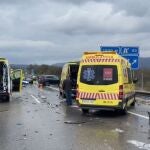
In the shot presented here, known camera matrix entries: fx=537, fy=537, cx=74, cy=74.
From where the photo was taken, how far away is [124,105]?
2106 cm

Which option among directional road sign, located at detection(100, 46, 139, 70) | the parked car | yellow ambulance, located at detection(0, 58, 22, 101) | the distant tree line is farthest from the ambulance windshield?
the distant tree line

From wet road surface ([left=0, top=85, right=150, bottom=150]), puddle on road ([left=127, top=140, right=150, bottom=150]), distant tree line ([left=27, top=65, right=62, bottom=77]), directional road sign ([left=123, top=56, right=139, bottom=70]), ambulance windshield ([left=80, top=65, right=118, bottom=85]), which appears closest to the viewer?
puddle on road ([left=127, top=140, right=150, bottom=150])

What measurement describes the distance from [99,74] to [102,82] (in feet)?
1.17

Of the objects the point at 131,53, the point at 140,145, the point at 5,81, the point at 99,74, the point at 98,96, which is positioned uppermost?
the point at 131,53

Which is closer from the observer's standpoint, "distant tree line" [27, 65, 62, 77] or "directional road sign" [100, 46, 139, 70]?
"directional road sign" [100, 46, 139, 70]

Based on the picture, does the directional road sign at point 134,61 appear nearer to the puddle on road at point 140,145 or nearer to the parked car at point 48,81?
the puddle on road at point 140,145

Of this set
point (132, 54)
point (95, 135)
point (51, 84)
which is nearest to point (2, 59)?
point (132, 54)

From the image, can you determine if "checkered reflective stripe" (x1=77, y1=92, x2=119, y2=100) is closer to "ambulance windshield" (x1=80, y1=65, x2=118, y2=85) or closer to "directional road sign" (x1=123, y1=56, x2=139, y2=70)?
"ambulance windshield" (x1=80, y1=65, x2=118, y2=85)

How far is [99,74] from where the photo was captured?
20.9 meters

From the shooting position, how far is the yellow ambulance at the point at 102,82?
806 inches

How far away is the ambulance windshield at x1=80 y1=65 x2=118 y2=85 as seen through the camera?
2059 centimetres

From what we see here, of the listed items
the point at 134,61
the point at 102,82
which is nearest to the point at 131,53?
the point at 134,61

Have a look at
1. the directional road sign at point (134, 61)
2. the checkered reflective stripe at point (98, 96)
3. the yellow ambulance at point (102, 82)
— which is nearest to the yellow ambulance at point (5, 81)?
the directional road sign at point (134, 61)

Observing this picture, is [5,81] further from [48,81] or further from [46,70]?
[46,70]
